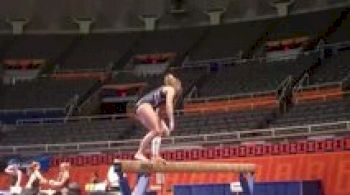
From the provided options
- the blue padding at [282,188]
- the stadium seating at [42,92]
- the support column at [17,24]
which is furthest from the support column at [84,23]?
the blue padding at [282,188]

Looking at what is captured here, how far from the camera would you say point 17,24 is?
38406mm

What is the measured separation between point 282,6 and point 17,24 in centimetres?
1368

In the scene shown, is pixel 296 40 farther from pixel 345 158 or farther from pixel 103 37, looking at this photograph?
pixel 345 158

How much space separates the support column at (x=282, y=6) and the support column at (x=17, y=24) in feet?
42.1

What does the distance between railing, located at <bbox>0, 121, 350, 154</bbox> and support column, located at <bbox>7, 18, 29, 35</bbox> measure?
11.3 m

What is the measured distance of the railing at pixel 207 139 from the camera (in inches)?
905

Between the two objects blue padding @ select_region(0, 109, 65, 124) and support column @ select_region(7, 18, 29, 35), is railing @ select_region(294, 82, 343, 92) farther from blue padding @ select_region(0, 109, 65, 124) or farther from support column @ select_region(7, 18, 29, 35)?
support column @ select_region(7, 18, 29, 35)

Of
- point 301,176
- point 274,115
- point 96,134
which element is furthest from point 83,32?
point 301,176

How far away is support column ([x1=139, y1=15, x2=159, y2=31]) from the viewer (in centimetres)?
3862

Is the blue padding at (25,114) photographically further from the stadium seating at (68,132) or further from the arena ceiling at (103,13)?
the arena ceiling at (103,13)

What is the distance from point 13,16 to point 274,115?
55.8ft

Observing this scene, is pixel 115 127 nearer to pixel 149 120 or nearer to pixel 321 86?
pixel 321 86

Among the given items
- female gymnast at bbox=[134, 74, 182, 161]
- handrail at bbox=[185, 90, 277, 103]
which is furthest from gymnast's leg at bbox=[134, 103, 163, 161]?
handrail at bbox=[185, 90, 277, 103]

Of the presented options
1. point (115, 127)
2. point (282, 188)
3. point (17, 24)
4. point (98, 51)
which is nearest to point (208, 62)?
point (98, 51)
